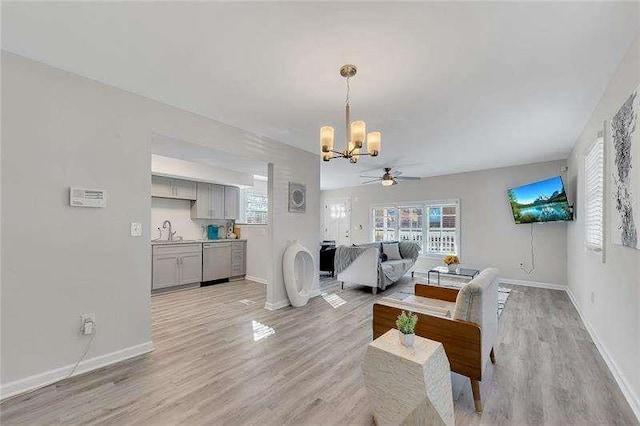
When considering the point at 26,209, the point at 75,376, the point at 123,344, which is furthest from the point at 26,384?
the point at 26,209

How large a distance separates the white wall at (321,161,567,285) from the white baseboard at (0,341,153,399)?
6103 mm

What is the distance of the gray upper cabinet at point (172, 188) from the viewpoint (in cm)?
511

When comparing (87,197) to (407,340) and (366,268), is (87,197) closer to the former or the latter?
(407,340)

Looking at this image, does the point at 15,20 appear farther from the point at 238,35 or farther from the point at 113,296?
the point at 113,296

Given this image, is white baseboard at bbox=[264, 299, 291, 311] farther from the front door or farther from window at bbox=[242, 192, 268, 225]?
the front door

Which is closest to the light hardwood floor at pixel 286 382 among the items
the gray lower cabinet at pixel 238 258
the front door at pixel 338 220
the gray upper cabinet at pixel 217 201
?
the gray lower cabinet at pixel 238 258

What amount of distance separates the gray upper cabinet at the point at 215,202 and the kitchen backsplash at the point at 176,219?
0.16 metres

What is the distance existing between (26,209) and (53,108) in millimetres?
820

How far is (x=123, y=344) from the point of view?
8.20 feet

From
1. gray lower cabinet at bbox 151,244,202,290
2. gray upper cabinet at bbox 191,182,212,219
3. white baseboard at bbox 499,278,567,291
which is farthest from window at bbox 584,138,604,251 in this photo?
gray upper cabinet at bbox 191,182,212,219

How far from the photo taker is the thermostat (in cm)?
224

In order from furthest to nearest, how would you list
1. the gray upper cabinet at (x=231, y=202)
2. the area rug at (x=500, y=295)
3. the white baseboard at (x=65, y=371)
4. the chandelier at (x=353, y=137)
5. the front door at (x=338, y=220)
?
the front door at (x=338, y=220) → the gray upper cabinet at (x=231, y=202) → the area rug at (x=500, y=295) → the chandelier at (x=353, y=137) → the white baseboard at (x=65, y=371)

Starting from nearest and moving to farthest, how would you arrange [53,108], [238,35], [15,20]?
[15,20]
[238,35]
[53,108]

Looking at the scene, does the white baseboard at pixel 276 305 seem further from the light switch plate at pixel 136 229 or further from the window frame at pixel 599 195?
the window frame at pixel 599 195
